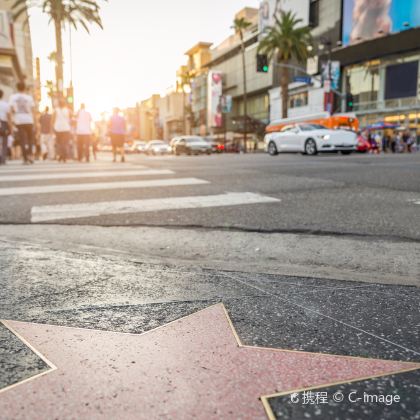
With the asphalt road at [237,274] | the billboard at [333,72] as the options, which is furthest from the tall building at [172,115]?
the asphalt road at [237,274]

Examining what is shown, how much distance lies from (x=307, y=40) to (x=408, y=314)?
4268cm

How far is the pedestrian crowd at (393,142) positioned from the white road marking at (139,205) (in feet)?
73.2

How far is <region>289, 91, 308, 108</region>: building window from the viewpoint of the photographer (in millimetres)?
46531

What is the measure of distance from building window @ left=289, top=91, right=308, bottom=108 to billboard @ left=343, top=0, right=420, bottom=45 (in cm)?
787

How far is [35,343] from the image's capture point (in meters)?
1.08

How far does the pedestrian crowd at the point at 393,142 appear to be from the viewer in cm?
2678

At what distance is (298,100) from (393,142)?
20.4m

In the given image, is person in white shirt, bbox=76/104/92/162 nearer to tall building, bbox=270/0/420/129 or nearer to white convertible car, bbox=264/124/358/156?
white convertible car, bbox=264/124/358/156

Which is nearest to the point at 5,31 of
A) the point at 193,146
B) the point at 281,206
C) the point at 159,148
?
the point at 159,148

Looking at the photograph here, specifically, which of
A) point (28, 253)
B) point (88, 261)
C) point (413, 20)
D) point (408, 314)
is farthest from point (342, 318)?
point (413, 20)

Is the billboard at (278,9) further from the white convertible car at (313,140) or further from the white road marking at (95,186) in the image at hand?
the white road marking at (95,186)

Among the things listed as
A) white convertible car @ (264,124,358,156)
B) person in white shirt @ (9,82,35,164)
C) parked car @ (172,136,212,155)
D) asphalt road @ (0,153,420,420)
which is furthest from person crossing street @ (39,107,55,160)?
parked car @ (172,136,212,155)

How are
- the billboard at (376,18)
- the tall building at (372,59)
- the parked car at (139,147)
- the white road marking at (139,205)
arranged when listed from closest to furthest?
1. the white road marking at (139,205)
2. the billboard at (376,18)
3. the tall building at (372,59)
4. the parked car at (139,147)

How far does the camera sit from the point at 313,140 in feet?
54.4
